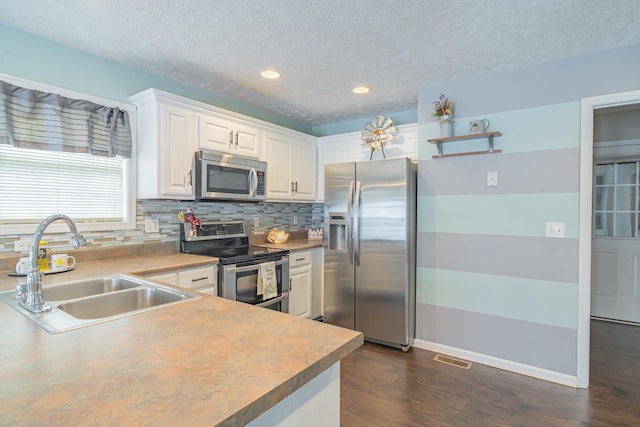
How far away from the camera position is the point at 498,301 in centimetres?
274

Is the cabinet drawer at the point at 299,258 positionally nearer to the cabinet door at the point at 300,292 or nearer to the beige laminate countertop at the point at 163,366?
the cabinet door at the point at 300,292

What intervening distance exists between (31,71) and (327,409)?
268cm

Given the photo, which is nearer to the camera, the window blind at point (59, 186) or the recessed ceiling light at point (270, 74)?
the window blind at point (59, 186)

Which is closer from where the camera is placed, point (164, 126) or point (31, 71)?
point (31, 71)

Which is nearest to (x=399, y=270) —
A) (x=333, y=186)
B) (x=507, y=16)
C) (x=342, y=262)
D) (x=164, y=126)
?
(x=342, y=262)

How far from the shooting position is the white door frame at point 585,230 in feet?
7.82

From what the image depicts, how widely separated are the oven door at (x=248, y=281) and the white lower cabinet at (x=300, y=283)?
0.33ft

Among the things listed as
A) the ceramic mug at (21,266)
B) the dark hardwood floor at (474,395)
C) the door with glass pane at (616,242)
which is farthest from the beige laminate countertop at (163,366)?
the door with glass pane at (616,242)

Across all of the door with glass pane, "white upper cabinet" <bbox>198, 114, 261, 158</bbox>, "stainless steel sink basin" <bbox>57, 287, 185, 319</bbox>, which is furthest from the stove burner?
the door with glass pane

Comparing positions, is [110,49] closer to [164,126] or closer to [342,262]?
[164,126]

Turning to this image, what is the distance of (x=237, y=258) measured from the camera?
2793 millimetres

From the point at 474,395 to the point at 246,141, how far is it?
273cm

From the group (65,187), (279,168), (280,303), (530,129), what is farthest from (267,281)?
(530,129)

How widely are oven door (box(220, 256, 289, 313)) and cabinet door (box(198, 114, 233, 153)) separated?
40.8 inches
